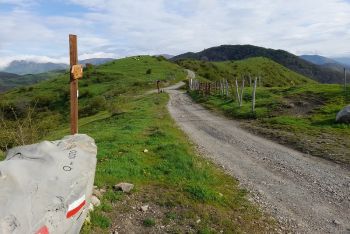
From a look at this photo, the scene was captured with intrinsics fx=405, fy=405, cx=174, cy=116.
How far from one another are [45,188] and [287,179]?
32.2 ft

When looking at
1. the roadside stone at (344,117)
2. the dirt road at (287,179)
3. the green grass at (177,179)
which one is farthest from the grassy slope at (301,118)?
the green grass at (177,179)

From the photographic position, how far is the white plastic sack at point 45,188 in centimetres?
664

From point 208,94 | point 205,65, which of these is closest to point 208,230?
point 208,94

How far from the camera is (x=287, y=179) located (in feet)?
48.3

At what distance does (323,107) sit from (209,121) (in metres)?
8.67

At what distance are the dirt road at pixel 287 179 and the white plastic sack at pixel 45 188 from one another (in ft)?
18.3

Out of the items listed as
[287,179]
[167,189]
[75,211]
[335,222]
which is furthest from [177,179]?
[75,211]

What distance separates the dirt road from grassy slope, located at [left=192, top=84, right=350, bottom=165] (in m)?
1.20

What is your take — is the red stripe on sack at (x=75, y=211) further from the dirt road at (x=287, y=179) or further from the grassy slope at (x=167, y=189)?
the dirt road at (x=287, y=179)

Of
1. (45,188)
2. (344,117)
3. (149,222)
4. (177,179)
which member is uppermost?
(45,188)

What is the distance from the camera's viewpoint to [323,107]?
100ft

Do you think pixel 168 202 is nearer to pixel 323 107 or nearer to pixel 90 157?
pixel 90 157

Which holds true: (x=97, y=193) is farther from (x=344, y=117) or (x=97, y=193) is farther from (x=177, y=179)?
(x=344, y=117)

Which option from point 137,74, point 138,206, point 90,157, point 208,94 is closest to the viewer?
point 90,157
